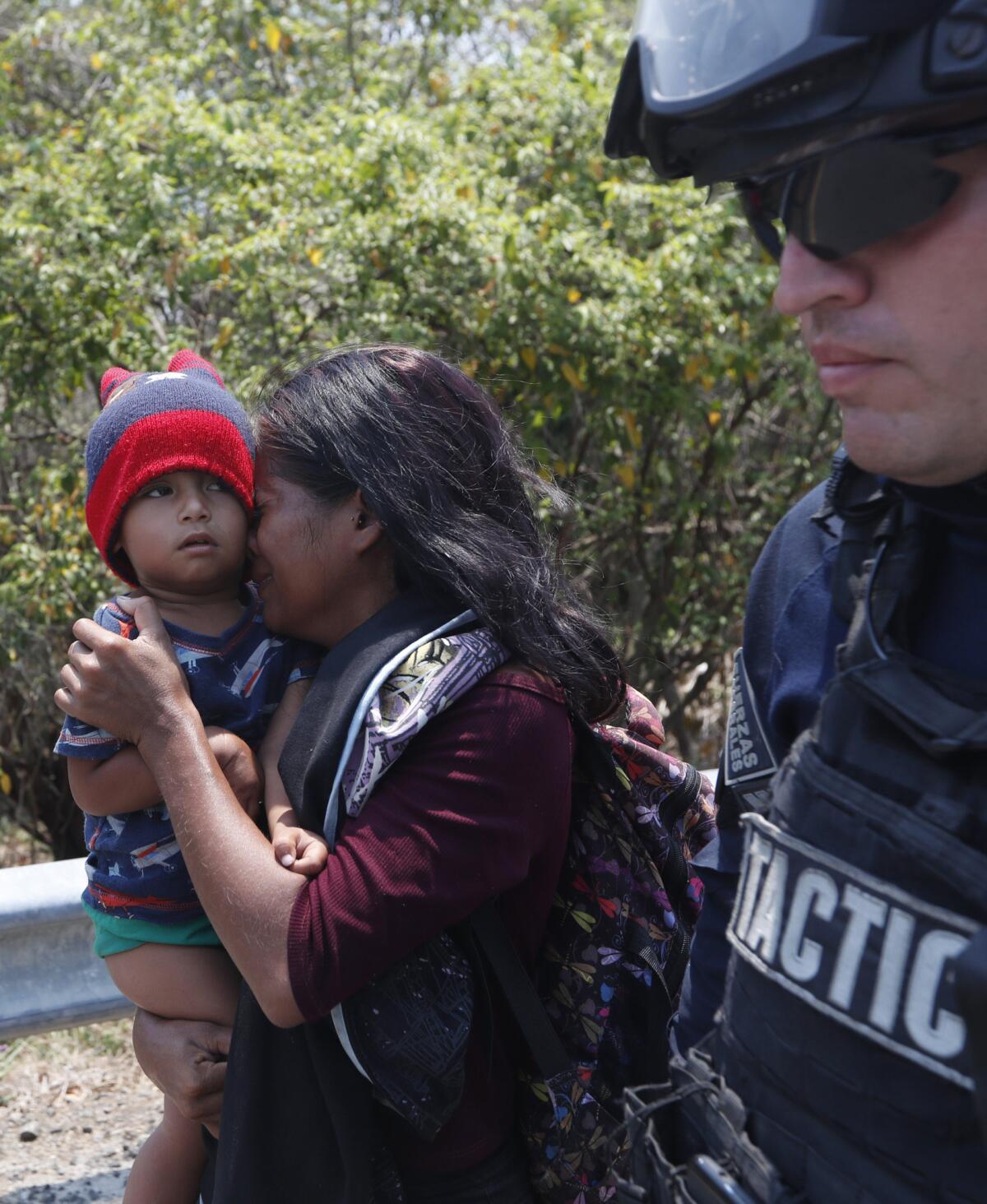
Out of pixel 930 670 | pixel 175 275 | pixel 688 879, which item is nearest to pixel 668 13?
pixel 930 670

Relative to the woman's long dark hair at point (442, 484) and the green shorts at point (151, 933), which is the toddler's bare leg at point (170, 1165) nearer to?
the green shorts at point (151, 933)

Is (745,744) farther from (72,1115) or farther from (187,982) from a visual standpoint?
(72,1115)

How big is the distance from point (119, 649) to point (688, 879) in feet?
3.06

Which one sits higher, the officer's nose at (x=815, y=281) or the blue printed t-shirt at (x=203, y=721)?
the officer's nose at (x=815, y=281)

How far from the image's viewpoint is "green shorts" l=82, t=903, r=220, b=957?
6.25 feet

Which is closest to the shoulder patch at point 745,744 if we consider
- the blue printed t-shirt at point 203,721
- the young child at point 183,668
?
the young child at point 183,668

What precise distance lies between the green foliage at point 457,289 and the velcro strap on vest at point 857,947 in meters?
3.32

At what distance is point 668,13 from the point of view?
1.23 metres

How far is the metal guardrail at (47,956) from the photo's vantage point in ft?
8.33

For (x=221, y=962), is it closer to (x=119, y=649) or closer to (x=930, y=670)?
(x=119, y=649)

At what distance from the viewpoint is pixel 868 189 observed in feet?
3.63

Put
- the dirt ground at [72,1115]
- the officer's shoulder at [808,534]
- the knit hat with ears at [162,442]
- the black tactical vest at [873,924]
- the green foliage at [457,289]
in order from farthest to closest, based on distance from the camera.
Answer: the green foliage at [457,289]
the dirt ground at [72,1115]
the knit hat with ears at [162,442]
the officer's shoulder at [808,534]
the black tactical vest at [873,924]

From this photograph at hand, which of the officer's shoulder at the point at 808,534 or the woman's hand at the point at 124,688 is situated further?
the woman's hand at the point at 124,688

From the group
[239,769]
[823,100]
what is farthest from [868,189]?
[239,769]
